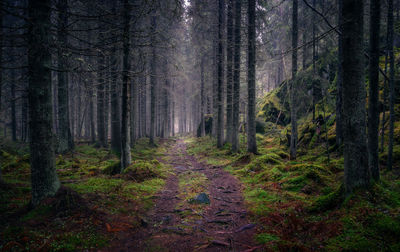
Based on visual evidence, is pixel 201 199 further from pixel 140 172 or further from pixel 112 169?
pixel 112 169

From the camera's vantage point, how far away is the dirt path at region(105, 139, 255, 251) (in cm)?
411

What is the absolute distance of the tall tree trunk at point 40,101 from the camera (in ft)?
15.3

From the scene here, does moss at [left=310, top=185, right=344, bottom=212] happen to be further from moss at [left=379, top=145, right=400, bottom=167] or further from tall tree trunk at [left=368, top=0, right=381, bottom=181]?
moss at [left=379, top=145, right=400, bottom=167]

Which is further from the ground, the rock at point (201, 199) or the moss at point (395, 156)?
the moss at point (395, 156)

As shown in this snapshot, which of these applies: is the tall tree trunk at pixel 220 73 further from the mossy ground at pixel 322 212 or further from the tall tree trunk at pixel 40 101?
the tall tree trunk at pixel 40 101

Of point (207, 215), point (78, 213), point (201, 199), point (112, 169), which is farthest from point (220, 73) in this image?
point (78, 213)

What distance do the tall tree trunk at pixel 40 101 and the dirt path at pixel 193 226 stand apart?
2483mm

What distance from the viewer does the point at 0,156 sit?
9719 millimetres

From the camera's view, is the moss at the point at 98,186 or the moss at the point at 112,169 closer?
the moss at the point at 98,186

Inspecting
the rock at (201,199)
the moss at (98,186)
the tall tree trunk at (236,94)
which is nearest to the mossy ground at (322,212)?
the rock at (201,199)

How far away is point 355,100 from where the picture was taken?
439cm

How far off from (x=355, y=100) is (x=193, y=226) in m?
4.86

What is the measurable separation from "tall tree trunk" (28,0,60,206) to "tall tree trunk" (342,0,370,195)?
7.07 meters

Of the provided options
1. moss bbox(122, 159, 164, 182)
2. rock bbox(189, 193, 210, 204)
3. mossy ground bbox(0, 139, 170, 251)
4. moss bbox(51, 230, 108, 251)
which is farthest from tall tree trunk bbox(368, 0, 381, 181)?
moss bbox(122, 159, 164, 182)
